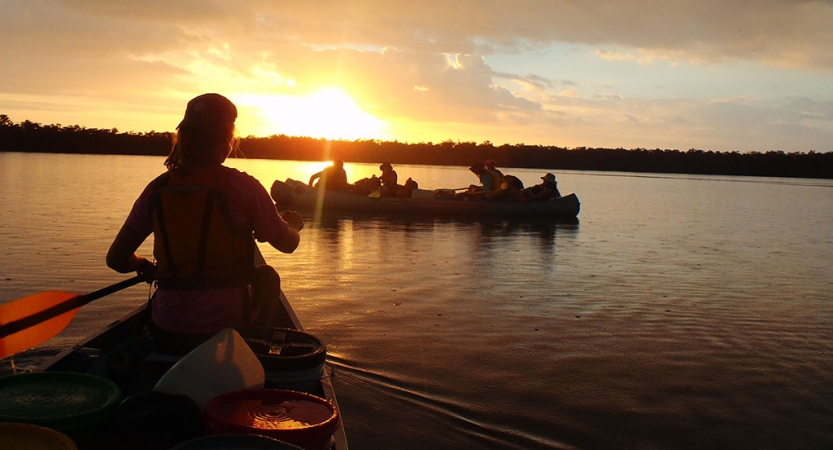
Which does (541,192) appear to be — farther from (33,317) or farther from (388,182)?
(33,317)

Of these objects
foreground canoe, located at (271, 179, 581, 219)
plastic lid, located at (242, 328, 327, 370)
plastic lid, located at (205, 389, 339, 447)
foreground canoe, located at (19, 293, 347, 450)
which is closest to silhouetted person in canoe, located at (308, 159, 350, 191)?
foreground canoe, located at (271, 179, 581, 219)

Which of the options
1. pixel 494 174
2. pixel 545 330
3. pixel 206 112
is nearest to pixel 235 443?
pixel 206 112

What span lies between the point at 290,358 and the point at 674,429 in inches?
116

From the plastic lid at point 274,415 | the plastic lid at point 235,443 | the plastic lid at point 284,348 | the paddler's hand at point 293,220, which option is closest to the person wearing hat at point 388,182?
the paddler's hand at point 293,220

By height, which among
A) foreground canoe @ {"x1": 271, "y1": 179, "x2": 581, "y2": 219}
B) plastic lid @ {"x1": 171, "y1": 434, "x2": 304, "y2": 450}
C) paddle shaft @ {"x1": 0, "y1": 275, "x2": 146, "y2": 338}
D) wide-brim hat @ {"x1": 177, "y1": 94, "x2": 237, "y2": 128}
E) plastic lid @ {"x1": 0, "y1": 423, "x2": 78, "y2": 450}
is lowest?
foreground canoe @ {"x1": 271, "y1": 179, "x2": 581, "y2": 219}

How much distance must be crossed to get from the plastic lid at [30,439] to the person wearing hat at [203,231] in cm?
125

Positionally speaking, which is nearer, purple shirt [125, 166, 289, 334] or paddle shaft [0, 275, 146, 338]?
purple shirt [125, 166, 289, 334]

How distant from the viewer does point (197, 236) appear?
11.6ft

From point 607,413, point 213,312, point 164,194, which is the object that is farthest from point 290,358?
point 607,413

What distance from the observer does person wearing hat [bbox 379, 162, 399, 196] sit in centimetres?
2166

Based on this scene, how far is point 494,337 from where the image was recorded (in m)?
7.24

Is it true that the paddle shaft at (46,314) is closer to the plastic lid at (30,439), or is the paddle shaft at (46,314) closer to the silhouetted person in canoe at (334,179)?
the plastic lid at (30,439)

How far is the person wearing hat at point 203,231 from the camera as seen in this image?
11.4 feet

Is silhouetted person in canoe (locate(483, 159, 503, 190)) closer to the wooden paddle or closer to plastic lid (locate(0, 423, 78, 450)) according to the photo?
the wooden paddle
